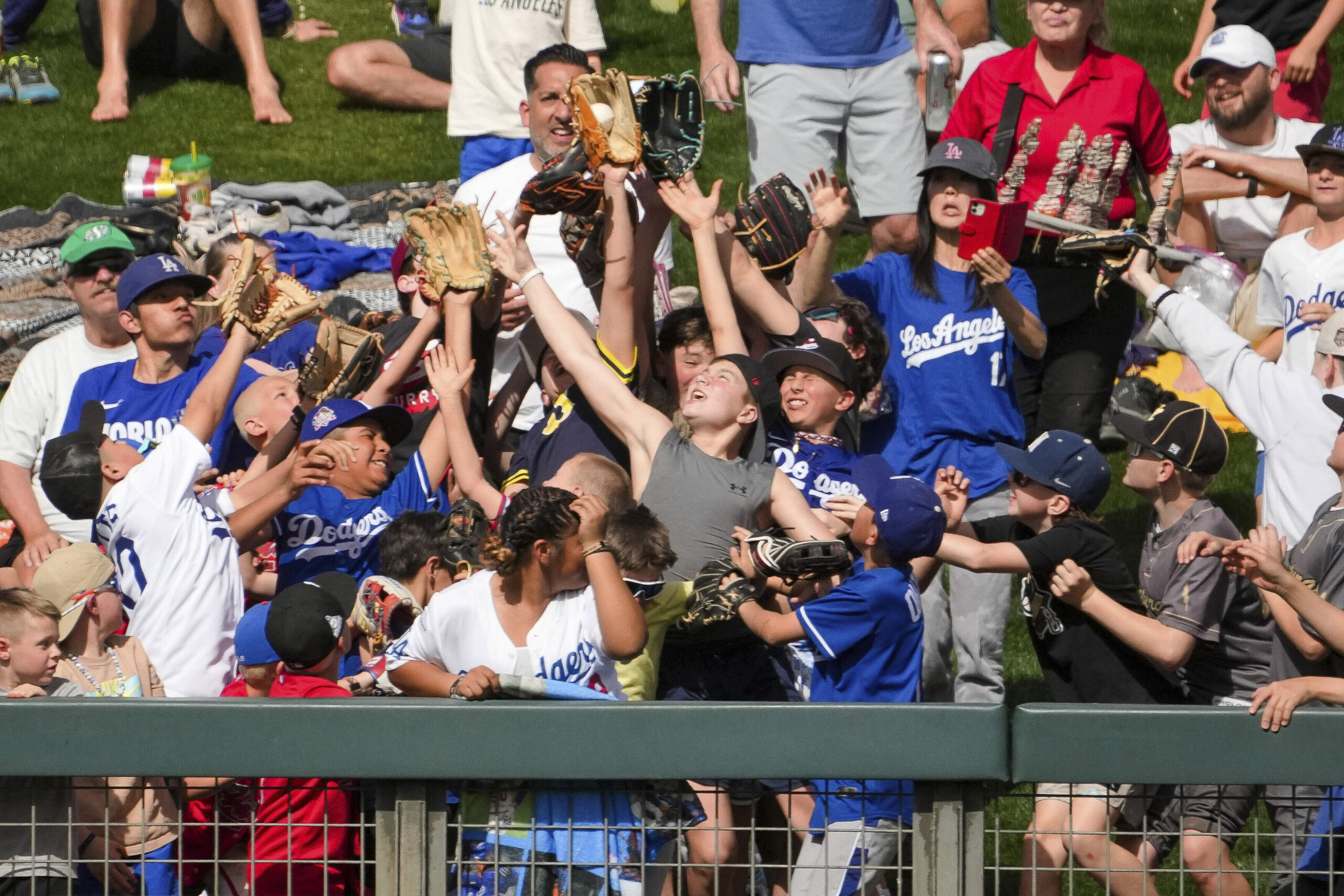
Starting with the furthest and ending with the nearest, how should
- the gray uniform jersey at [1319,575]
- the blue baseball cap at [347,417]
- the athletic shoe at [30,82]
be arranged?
the athletic shoe at [30,82] < the blue baseball cap at [347,417] < the gray uniform jersey at [1319,575]

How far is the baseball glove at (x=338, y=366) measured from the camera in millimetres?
5570


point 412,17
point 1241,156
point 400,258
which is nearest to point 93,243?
point 400,258

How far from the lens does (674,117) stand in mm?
5113

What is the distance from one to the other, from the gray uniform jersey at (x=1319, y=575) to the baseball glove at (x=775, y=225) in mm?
1812

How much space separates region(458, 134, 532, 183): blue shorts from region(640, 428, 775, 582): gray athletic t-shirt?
11.7 ft

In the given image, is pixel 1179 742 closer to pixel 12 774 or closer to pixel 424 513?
pixel 12 774

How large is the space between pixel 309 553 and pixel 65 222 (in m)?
4.54

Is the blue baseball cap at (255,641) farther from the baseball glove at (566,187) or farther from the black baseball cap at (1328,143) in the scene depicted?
the black baseball cap at (1328,143)

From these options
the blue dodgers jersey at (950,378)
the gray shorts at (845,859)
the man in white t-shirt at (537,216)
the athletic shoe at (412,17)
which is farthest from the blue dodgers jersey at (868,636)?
the athletic shoe at (412,17)

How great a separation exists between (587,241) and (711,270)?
0.41 metres

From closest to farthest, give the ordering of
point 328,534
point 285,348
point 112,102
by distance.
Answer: point 328,534
point 285,348
point 112,102

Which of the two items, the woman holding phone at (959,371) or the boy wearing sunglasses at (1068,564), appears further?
the woman holding phone at (959,371)

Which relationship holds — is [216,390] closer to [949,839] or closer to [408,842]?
[408,842]

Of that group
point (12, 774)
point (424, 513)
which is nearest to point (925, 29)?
point (424, 513)
